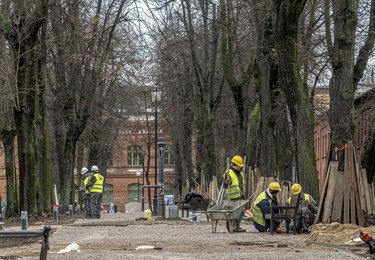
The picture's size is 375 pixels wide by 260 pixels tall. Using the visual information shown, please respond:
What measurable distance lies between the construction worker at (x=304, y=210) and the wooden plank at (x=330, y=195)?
958 millimetres

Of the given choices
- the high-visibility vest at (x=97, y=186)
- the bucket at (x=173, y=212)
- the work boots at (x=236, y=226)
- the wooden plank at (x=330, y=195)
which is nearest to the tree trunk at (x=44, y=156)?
the high-visibility vest at (x=97, y=186)

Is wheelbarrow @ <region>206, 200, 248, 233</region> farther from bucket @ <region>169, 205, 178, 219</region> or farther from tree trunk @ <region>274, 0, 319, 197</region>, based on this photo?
bucket @ <region>169, 205, 178, 219</region>

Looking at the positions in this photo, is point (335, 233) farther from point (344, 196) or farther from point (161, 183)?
point (161, 183)

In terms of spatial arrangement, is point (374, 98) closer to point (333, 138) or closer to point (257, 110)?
point (257, 110)

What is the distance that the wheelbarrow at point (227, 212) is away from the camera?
71.2ft

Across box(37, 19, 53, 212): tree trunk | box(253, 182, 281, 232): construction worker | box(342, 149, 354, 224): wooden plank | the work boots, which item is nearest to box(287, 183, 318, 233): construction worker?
box(253, 182, 281, 232): construction worker

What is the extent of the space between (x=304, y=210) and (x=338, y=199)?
130 centimetres

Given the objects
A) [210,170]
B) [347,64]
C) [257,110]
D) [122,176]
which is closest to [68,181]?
[210,170]

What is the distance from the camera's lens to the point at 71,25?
100 ft

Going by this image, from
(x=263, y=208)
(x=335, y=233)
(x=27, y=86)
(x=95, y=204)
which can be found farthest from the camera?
(x=95, y=204)

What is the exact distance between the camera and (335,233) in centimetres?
1839

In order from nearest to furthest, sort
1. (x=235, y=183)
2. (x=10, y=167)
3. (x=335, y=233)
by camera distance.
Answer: (x=335, y=233)
(x=235, y=183)
(x=10, y=167)

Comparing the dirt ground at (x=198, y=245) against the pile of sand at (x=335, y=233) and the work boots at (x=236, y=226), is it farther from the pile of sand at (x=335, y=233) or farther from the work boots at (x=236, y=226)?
the work boots at (x=236, y=226)

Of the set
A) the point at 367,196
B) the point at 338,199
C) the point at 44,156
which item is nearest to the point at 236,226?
the point at 338,199
